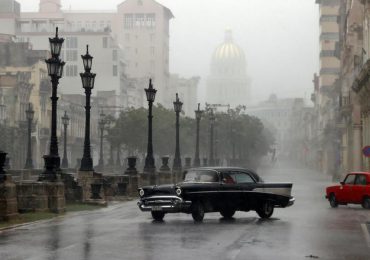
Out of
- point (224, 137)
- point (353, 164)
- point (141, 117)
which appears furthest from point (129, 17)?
point (353, 164)

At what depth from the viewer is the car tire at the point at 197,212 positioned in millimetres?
22625

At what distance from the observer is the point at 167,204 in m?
22.6

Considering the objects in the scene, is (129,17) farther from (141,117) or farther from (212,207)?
(212,207)

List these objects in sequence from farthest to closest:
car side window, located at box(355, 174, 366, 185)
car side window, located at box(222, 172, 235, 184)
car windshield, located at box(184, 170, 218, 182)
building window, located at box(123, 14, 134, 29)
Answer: building window, located at box(123, 14, 134, 29) → car side window, located at box(355, 174, 366, 185) → car side window, located at box(222, 172, 235, 184) → car windshield, located at box(184, 170, 218, 182)

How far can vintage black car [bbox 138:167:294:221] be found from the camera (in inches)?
891

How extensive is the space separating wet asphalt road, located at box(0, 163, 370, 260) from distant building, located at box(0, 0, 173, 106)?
333 feet

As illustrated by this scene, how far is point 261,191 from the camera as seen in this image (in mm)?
24094

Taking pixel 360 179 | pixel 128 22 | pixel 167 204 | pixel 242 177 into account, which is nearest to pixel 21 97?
pixel 360 179

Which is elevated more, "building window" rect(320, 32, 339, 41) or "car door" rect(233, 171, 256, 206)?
"building window" rect(320, 32, 339, 41)

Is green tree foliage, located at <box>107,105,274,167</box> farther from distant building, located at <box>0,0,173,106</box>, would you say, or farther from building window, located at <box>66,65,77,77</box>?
building window, located at <box>66,65,77,77</box>

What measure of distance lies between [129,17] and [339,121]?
385 feet

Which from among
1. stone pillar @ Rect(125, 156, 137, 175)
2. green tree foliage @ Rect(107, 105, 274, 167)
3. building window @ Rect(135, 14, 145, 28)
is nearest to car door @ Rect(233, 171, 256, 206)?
stone pillar @ Rect(125, 156, 137, 175)

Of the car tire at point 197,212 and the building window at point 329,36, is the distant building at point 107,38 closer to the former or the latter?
the building window at point 329,36

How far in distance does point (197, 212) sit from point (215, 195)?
2.76 ft
